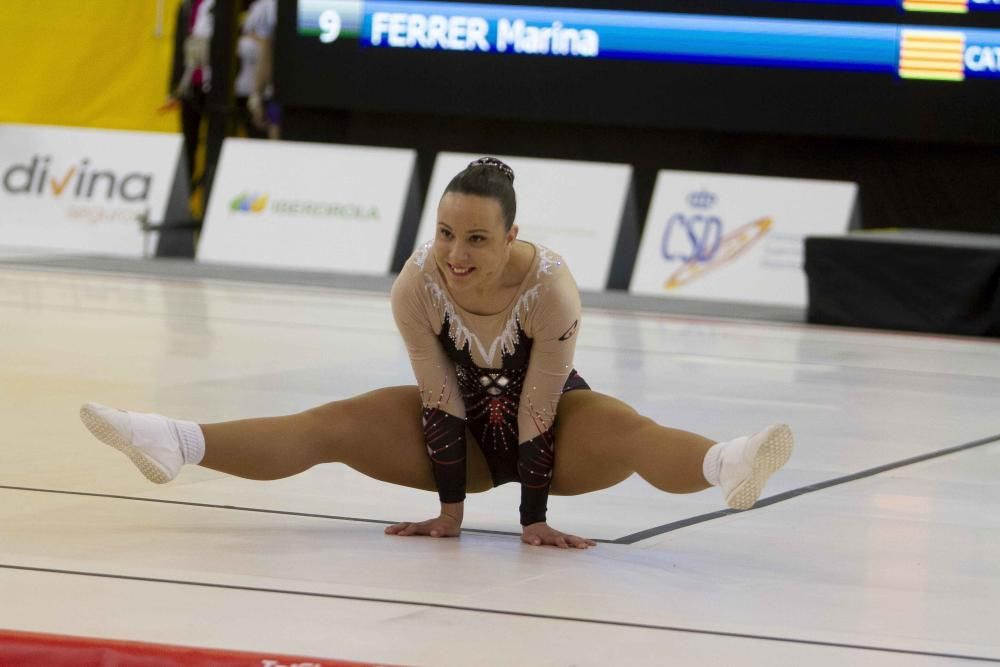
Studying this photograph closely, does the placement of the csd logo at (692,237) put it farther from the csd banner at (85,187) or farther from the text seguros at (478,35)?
the csd banner at (85,187)

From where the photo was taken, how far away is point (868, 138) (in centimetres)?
1074

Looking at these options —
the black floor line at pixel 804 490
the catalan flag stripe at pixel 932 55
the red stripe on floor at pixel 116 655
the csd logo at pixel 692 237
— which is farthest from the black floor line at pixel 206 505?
the catalan flag stripe at pixel 932 55

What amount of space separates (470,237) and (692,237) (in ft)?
24.0

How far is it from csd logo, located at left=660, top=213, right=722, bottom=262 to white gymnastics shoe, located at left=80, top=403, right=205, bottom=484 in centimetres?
722

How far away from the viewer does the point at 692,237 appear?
10156mm

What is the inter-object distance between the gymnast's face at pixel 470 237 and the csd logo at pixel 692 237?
7.14 metres

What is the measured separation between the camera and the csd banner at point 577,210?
10.3m

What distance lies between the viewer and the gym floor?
2.45m

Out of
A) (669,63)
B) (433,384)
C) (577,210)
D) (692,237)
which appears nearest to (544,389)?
(433,384)

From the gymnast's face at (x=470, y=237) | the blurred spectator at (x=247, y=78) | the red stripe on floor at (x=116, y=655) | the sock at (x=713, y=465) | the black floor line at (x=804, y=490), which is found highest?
the blurred spectator at (x=247, y=78)

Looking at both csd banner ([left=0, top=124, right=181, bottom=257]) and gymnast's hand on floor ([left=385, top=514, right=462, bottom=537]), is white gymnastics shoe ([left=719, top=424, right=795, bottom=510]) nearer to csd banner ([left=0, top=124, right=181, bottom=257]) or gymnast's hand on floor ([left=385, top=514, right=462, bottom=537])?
gymnast's hand on floor ([left=385, top=514, right=462, bottom=537])

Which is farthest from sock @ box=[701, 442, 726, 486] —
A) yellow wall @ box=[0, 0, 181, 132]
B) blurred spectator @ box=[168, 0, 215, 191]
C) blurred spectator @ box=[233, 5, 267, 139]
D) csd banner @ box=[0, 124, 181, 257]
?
yellow wall @ box=[0, 0, 181, 132]

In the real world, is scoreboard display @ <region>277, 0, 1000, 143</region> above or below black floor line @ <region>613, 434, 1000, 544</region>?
above

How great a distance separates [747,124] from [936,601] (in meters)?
8.21
